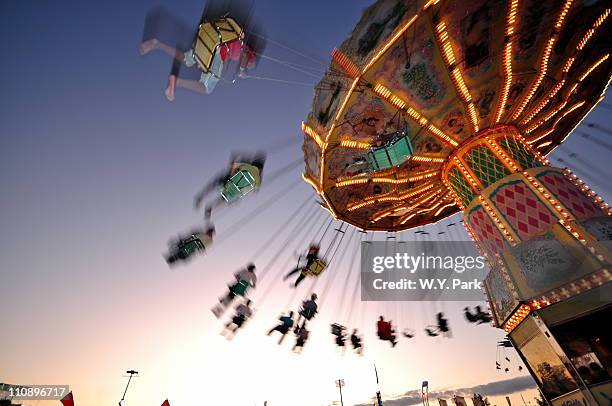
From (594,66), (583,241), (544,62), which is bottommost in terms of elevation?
(583,241)

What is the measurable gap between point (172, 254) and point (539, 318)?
9.32 m

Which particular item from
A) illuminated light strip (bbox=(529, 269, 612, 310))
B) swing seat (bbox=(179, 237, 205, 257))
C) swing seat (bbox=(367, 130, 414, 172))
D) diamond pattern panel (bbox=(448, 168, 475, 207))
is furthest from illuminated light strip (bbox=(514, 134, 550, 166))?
swing seat (bbox=(179, 237, 205, 257))

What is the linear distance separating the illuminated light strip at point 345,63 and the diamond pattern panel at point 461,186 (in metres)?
4.52

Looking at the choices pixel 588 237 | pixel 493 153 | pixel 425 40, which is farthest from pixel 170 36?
pixel 588 237

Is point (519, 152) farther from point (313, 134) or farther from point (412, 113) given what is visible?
point (313, 134)

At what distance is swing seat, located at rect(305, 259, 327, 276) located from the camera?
456 inches

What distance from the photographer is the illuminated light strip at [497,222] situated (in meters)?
7.33

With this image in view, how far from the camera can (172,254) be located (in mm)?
9805

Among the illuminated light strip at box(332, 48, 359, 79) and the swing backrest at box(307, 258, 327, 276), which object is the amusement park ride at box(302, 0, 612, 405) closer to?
the illuminated light strip at box(332, 48, 359, 79)

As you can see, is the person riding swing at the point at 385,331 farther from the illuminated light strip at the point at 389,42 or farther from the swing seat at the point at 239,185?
the illuminated light strip at the point at 389,42

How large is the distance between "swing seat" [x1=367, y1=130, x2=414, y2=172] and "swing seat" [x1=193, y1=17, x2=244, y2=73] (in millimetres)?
3872

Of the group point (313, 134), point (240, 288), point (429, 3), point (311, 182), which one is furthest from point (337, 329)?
point (429, 3)

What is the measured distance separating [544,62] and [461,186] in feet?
11.5

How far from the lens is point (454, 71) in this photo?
741cm
